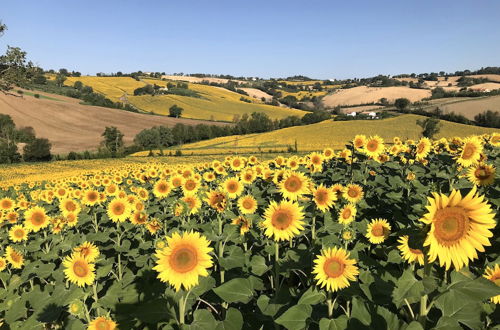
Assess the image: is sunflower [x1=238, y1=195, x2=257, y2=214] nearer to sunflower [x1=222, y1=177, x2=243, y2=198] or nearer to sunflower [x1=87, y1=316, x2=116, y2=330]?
sunflower [x1=222, y1=177, x2=243, y2=198]

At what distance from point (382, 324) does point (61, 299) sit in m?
3.88

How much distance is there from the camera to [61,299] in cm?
415

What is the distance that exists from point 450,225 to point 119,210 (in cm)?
657

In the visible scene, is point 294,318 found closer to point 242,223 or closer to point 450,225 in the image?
point 450,225

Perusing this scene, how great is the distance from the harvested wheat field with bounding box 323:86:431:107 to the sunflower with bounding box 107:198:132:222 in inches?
5254

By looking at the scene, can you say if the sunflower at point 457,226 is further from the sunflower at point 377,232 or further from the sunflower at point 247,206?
the sunflower at point 247,206

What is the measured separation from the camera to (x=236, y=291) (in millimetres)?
3232

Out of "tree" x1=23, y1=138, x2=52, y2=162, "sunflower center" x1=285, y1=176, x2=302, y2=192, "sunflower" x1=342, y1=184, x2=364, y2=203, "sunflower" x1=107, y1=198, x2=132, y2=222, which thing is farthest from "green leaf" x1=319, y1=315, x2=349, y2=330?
"tree" x1=23, y1=138, x2=52, y2=162

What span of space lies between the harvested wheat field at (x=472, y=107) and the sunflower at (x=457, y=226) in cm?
9597

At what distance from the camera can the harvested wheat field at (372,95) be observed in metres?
128

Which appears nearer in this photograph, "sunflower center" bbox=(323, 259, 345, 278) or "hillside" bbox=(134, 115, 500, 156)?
"sunflower center" bbox=(323, 259, 345, 278)

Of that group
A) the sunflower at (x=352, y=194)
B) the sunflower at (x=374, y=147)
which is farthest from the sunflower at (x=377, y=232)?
the sunflower at (x=374, y=147)

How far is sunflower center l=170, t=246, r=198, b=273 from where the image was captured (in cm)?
287

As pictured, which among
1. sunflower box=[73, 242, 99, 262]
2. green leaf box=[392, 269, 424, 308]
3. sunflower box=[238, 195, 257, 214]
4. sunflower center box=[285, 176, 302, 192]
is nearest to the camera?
green leaf box=[392, 269, 424, 308]
